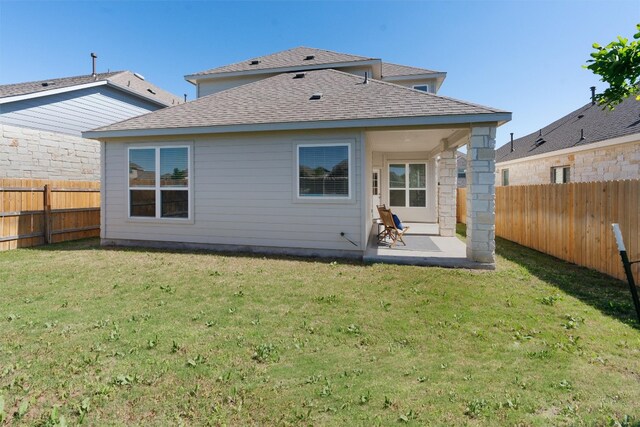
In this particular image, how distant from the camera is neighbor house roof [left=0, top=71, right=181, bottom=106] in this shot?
450 inches

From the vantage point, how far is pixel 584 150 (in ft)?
36.9

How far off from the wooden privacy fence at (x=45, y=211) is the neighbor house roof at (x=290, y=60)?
21.6 ft

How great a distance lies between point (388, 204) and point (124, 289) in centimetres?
1013

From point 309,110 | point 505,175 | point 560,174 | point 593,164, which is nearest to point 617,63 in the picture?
point 309,110

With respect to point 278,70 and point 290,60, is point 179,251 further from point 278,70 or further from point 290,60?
point 290,60

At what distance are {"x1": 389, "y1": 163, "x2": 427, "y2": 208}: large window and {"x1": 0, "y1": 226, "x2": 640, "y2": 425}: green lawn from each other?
24.1ft

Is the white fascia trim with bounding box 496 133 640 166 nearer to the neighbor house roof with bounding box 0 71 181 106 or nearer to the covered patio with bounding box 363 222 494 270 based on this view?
the covered patio with bounding box 363 222 494 270

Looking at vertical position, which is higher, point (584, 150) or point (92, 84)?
point (92, 84)

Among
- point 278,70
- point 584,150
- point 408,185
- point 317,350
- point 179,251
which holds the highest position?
point 278,70

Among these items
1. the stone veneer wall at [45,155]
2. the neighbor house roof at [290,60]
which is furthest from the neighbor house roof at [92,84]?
the neighbor house roof at [290,60]

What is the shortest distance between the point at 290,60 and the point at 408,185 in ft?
23.2

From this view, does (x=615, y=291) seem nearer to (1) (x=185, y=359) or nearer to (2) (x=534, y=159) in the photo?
(1) (x=185, y=359)

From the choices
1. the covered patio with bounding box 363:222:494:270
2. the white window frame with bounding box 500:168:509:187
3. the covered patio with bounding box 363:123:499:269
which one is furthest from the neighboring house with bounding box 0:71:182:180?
the white window frame with bounding box 500:168:509:187

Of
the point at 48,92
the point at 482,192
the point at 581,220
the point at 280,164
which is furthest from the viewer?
the point at 48,92
